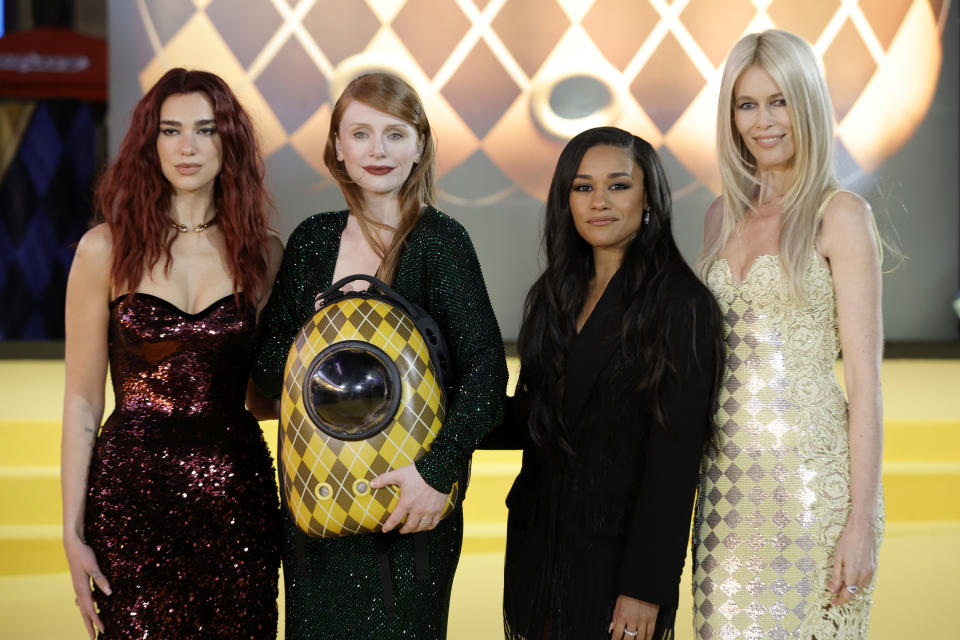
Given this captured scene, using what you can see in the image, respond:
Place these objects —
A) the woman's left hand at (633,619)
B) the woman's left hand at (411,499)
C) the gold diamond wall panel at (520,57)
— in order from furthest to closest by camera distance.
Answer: the gold diamond wall panel at (520,57), the woman's left hand at (633,619), the woman's left hand at (411,499)

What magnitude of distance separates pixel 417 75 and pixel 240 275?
3.01 meters

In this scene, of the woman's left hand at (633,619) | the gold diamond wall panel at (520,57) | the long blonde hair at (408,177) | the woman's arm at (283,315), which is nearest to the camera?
the woman's left hand at (633,619)

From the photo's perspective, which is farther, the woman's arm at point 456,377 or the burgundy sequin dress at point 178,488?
the burgundy sequin dress at point 178,488

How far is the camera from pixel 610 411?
165 centimetres

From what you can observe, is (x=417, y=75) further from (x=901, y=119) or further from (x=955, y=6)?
(x=955, y=6)

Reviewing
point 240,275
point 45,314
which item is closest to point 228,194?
point 240,275

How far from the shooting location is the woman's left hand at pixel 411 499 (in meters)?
1.49

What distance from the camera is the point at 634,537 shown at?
161cm

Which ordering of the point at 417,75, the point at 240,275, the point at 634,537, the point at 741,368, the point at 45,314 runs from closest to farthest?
the point at 634,537 → the point at 741,368 → the point at 240,275 → the point at 417,75 → the point at 45,314

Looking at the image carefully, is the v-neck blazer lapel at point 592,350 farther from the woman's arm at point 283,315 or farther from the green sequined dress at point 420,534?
the woman's arm at point 283,315

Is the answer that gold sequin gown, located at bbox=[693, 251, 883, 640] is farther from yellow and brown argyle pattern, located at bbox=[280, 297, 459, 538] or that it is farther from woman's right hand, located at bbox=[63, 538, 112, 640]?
woman's right hand, located at bbox=[63, 538, 112, 640]

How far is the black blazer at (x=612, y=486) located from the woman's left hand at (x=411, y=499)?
252 millimetres

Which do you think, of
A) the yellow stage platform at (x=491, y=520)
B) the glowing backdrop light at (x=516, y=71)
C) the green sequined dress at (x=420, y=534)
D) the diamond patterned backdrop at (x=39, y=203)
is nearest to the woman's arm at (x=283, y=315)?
the green sequined dress at (x=420, y=534)

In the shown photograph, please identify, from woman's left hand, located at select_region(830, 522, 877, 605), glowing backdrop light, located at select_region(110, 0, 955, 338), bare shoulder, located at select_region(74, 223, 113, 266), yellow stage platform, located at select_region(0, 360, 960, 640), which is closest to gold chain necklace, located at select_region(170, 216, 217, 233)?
bare shoulder, located at select_region(74, 223, 113, 266)
